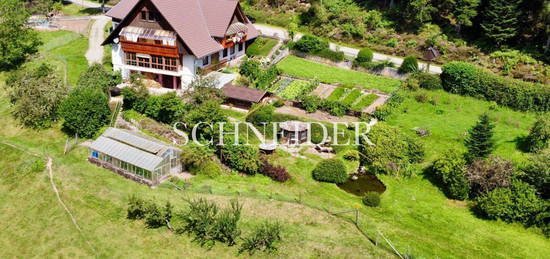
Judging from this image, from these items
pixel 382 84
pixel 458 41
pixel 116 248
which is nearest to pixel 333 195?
pixel 116 248

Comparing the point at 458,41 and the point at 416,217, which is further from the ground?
the point at 458,41

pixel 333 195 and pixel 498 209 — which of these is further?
pixel 333 195

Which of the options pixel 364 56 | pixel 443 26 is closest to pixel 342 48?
pixel 364 56

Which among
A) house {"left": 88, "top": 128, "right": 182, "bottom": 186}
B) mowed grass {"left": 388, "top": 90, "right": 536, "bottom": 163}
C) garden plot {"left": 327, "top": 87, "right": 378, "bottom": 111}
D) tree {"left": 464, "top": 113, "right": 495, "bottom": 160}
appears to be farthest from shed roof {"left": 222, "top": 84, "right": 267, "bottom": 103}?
tree {"left": 464, "top": 113, "right": 495, "bottom": 160}

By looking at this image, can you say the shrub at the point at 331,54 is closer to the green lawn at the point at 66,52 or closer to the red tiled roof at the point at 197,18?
the red tiled roof at the point at 197,18

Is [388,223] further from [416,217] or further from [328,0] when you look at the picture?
[328,0]

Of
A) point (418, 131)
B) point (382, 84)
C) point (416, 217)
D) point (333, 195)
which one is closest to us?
point (416, 217)

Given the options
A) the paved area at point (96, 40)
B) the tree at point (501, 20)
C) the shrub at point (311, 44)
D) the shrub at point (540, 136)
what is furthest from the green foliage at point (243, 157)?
the tree at point (501, 20)
